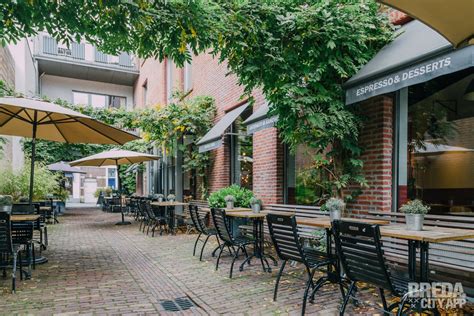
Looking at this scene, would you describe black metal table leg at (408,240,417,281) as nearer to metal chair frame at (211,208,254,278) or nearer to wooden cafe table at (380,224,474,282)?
wooden cafe table at (380,224,474,282)

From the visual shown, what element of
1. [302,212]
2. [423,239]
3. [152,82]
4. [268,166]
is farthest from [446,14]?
[152,82]

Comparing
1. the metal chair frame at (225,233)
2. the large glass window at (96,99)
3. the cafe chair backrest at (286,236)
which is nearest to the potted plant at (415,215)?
the cafe chair backrest at (286,236)

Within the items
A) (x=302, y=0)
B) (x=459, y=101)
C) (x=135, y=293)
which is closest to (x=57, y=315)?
(x=135, y=293)

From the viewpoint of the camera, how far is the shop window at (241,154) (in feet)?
29.2

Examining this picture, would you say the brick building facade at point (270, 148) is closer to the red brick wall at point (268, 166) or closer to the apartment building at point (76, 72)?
the red brick wall at point (268, 166)

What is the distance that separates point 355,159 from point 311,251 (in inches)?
64.5

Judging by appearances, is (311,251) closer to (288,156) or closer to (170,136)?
(288,156)

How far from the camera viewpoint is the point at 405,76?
12.6 ft

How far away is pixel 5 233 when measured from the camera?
14.3ft

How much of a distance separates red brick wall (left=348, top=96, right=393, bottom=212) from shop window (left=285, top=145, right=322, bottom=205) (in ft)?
3.65

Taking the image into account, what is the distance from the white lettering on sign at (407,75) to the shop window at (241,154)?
461 cm

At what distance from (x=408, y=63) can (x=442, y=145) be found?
157cm

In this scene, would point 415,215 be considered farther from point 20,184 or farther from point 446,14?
point 20,184

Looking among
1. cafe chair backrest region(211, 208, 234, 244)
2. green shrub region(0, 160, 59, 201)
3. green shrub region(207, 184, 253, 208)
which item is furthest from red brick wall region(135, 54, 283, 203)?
green shrub region(0, 160, 59, 201)
